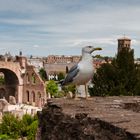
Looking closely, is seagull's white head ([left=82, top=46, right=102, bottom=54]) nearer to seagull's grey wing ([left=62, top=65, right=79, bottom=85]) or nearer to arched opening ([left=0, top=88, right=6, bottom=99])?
seagull's grey wing ([left=62, top=65, right=79, bottom=85])

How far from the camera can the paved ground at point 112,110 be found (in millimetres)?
4332

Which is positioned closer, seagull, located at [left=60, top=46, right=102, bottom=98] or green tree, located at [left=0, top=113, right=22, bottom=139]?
seagull, located at [left=60, top=46, right=102, bottom=98]

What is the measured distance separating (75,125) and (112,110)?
19.7 inches

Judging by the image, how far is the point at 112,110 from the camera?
5.46 m

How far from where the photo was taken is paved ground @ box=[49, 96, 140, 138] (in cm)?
433

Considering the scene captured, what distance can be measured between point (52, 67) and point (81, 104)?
10458cm

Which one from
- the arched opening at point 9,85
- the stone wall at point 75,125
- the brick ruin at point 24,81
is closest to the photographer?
the stone wall at point 75,125

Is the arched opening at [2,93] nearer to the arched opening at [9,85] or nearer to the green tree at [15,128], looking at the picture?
the arched opening at [9,85]

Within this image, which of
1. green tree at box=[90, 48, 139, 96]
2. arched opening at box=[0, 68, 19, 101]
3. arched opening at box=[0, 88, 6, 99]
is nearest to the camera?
green tree at box=[90, 48, 139, 96]

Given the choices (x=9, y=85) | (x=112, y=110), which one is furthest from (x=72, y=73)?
(x=9, y=85)

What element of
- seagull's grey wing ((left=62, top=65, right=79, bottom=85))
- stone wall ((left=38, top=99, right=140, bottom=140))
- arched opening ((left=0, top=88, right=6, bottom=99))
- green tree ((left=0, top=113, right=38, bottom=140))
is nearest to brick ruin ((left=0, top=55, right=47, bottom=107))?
arched opening ((left=0, top=88, right=6, bottom=99))

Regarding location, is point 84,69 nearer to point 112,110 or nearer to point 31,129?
point 112,110

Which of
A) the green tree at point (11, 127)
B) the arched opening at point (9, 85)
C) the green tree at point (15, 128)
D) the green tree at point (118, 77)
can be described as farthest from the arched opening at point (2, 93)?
the green tree at point (118, 77)

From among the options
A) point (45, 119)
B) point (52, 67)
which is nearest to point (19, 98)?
point (45, 119)
